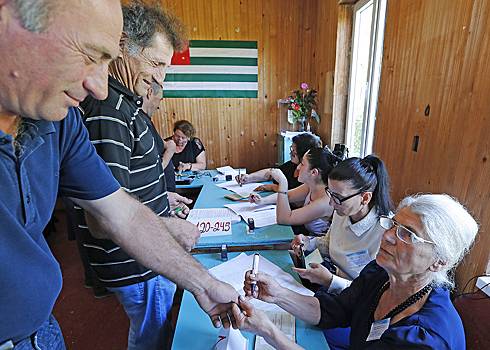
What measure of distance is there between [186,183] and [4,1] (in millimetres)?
2627

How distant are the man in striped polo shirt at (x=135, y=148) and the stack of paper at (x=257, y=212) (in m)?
0.71

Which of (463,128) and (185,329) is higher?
(463,128)

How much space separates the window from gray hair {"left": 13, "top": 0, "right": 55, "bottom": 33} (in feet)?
7.35

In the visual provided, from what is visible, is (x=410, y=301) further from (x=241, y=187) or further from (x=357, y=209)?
(x=241, y=187)

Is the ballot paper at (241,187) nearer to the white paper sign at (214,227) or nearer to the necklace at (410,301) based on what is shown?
the white paper sign at (214,227)

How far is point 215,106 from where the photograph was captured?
4258mm

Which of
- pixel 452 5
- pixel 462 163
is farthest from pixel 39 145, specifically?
pixel 452 5

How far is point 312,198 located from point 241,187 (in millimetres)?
858

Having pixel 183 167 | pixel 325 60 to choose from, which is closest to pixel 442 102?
pixel 325 60

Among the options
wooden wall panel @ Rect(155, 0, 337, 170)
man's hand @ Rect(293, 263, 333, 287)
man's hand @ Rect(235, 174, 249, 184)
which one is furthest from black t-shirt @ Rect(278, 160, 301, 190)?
man's hand @ Rect(293, 263, 333, 287)

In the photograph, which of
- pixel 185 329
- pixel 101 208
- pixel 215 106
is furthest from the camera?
pixel 215 106

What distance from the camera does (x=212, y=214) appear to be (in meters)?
1.93

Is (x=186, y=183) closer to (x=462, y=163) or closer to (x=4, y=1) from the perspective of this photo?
(x=462, y=163)

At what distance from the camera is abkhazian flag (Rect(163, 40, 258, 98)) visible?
4055mm
